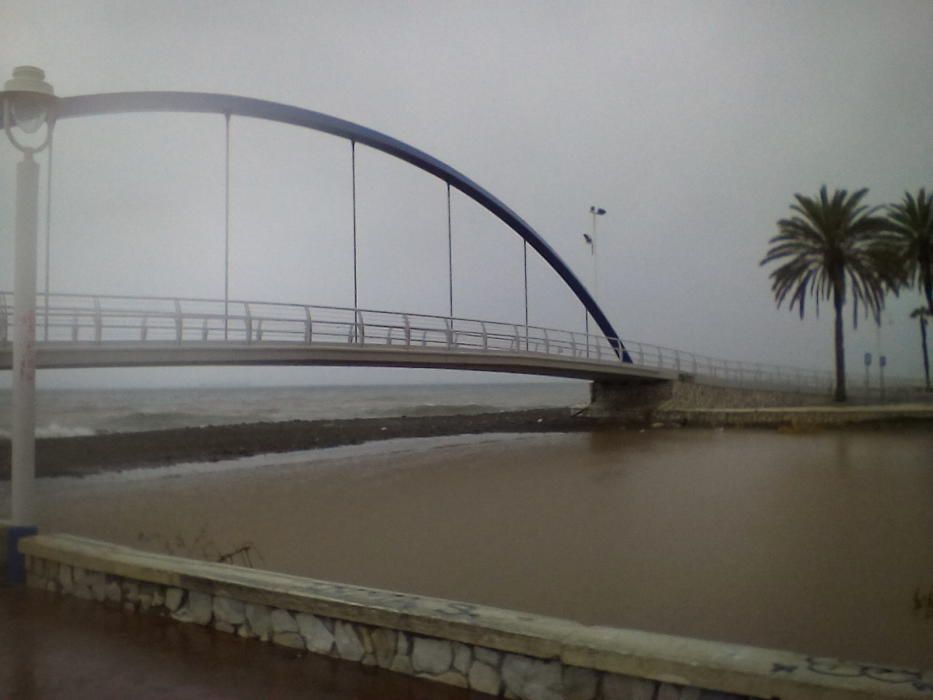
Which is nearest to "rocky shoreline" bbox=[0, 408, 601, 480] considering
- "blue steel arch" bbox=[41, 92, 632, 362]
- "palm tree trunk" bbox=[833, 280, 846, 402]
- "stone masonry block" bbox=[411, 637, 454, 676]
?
"blue steel arch" bbox=[41, 92, 632, 362]

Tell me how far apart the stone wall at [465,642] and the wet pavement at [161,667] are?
0.06 meters

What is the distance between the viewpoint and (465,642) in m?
2.46

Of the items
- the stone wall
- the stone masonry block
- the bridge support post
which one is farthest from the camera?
the bridge support post

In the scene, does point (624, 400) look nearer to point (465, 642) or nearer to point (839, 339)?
point (839, 339)

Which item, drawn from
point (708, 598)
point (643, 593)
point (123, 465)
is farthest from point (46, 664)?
point (123, 465)

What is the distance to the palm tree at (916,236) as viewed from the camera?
2.83 m

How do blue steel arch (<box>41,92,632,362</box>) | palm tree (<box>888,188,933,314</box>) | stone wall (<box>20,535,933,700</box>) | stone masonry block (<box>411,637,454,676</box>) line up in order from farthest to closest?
blue steel arch (<box>41,92,632,362</box>) < palm tree (<box>888,188,933,314</box>) < stone masonry block (<box>411,637,454,676</box>) < stone wall (<box>20,535,933,700</box>)

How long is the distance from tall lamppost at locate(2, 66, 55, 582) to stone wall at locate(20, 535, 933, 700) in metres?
0.99

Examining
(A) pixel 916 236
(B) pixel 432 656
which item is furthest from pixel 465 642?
(A) pixel 916 236

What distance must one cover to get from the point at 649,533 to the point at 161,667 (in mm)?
3002

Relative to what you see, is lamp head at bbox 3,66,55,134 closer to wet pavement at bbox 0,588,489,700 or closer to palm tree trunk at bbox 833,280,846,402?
wet pavement at bbox 0,588,489,700

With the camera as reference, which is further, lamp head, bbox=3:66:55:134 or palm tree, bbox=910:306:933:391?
lamp head, bbox=3:66:55:134

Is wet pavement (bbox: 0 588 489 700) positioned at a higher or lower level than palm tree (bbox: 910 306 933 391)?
lower

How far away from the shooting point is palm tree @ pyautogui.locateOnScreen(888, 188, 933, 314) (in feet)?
9.30
